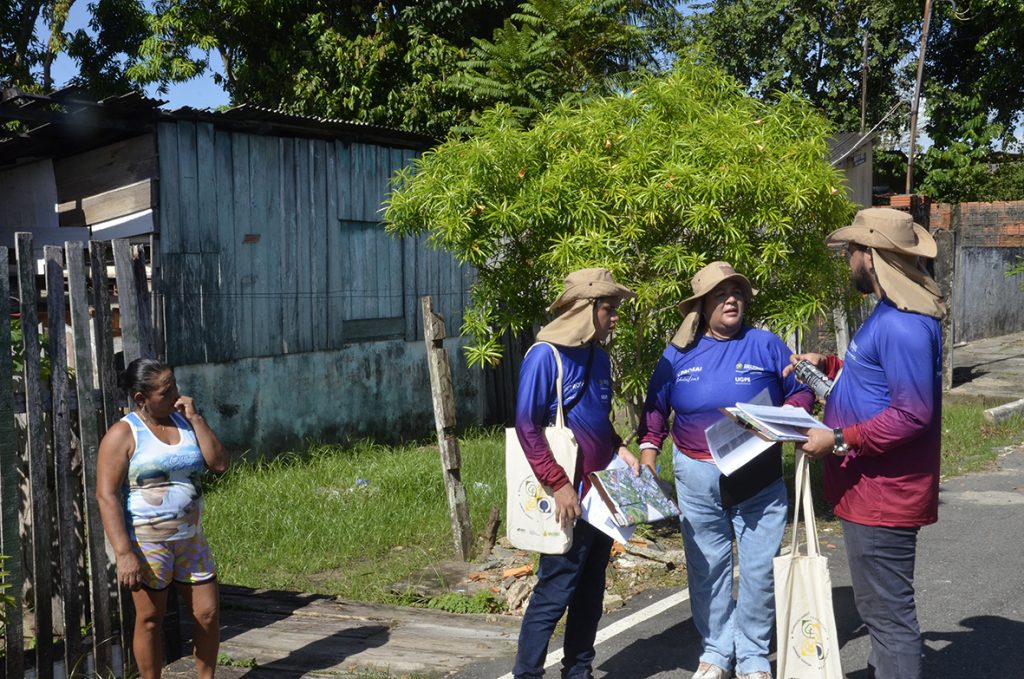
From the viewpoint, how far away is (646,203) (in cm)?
698

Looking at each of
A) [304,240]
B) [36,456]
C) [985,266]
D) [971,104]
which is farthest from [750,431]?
[971,104]

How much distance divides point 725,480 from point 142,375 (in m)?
2.58

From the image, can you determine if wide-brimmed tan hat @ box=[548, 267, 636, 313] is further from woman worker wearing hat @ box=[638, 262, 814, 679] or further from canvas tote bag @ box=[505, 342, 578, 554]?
woman worker wearing hat @ box=[638, 262, 814, 679]

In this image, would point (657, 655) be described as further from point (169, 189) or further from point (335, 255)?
point (335, 255)

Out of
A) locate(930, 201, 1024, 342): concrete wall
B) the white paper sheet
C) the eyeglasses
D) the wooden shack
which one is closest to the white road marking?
the white paper sheet

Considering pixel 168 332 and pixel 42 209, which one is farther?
pixel 42 209

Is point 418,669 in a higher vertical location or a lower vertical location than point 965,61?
lower

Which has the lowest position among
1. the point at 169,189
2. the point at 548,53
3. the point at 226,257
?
the point at 226,257

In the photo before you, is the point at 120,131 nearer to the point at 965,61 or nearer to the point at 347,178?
the point at 347,178

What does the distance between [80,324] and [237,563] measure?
308cm

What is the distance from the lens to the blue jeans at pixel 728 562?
4.82 m

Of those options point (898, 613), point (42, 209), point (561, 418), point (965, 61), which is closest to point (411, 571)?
point (561, 418)

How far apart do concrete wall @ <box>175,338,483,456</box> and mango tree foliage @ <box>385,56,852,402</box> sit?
4146mm

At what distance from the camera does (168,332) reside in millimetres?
10586
